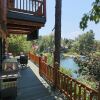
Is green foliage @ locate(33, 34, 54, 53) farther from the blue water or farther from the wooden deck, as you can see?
the wooden deck

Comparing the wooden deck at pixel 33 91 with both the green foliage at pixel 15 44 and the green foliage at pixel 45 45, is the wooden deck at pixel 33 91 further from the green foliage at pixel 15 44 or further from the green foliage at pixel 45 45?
the green foliage at pixel 45 45

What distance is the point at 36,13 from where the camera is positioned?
47.7ft

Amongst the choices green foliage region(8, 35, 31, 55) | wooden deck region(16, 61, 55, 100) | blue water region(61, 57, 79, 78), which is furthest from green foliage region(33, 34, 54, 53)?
wooden deck region(16, 61, 55, 100)

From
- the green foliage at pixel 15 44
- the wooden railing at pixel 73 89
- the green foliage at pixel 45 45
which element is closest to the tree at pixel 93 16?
the wooden railing at pixel 73 89

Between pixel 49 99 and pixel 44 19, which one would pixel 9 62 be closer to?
pixel 49 99

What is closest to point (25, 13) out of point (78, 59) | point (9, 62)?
point (9, 62)

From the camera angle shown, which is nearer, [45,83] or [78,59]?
[45,83]

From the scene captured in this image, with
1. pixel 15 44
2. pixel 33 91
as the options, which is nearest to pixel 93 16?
pixel 33 91

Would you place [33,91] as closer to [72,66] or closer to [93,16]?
[93,16]

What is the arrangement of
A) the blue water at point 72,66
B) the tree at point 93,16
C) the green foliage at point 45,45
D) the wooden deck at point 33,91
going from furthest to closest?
the green foliage at point 45,45 < the blue water at point 72,66 < the wooden deck at point 33,91 < the tree at point 93,16

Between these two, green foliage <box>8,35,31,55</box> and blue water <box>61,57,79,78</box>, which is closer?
blue water <box>61,57,79,78</box>

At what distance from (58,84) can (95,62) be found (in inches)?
172

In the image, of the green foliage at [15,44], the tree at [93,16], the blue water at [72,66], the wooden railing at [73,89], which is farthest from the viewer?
the green foliage at [15,44]

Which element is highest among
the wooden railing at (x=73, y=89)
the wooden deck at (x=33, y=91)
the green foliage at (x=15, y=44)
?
the green foliage at (x=15, y=44)
